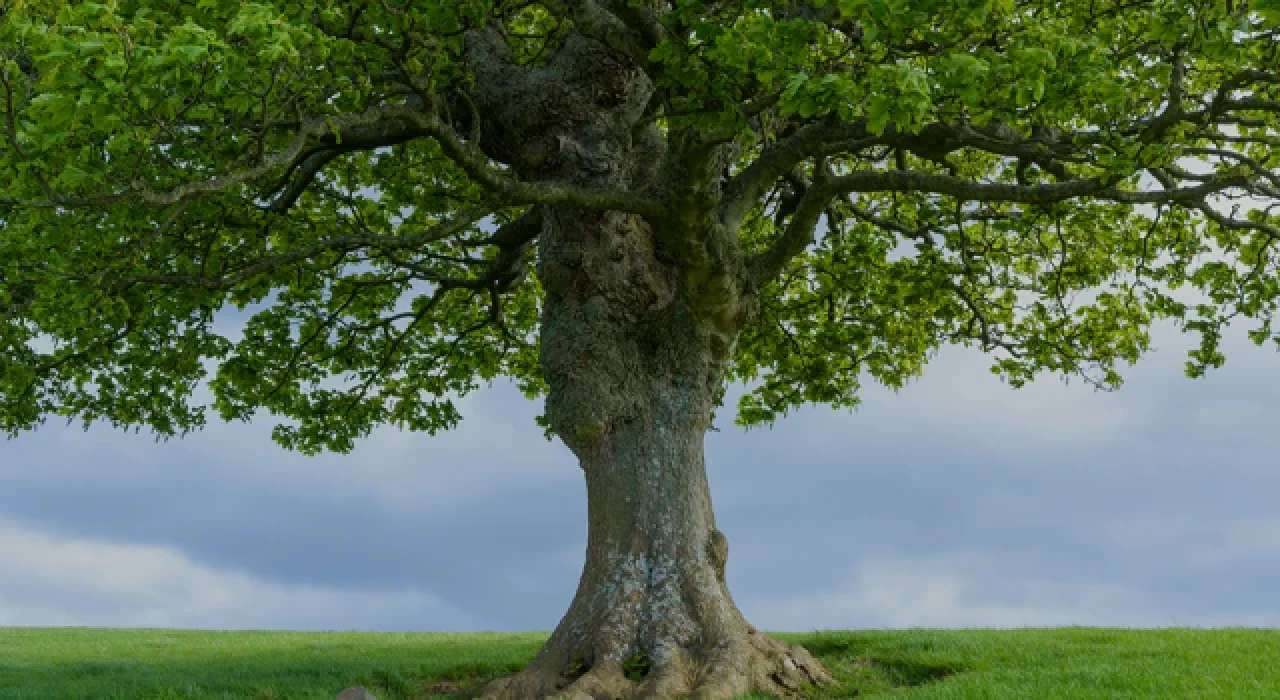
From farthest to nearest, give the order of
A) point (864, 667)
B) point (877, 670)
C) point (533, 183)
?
point (864, 667) → point (877, 670) → point (533, 183)

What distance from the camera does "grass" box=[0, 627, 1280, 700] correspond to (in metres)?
13.0

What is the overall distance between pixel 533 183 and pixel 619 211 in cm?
212

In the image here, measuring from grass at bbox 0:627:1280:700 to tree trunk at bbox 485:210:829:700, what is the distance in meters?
1.85

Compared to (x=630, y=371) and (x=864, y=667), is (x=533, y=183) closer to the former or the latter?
(x=630, y=371)

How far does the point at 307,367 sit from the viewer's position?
2188 cm

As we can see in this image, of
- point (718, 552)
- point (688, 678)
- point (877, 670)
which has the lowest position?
point (688, 678)

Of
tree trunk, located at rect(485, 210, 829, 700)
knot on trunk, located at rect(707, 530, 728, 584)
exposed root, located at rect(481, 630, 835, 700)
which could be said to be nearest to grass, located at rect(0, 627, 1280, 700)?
exposed root, located at rect(481, 630, 835, 700)

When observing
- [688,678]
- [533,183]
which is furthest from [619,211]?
[688,678]

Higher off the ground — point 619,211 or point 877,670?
point 619,211

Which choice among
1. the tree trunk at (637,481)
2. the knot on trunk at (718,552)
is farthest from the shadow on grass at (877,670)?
the knot on trunk at (718,552)

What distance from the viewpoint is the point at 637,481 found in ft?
47.1

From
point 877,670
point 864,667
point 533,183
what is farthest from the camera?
point 864,667

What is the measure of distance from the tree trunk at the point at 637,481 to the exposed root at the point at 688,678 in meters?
0.02

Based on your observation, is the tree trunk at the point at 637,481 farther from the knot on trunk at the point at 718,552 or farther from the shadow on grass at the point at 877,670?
the shadow on grass at the point at 877,670
